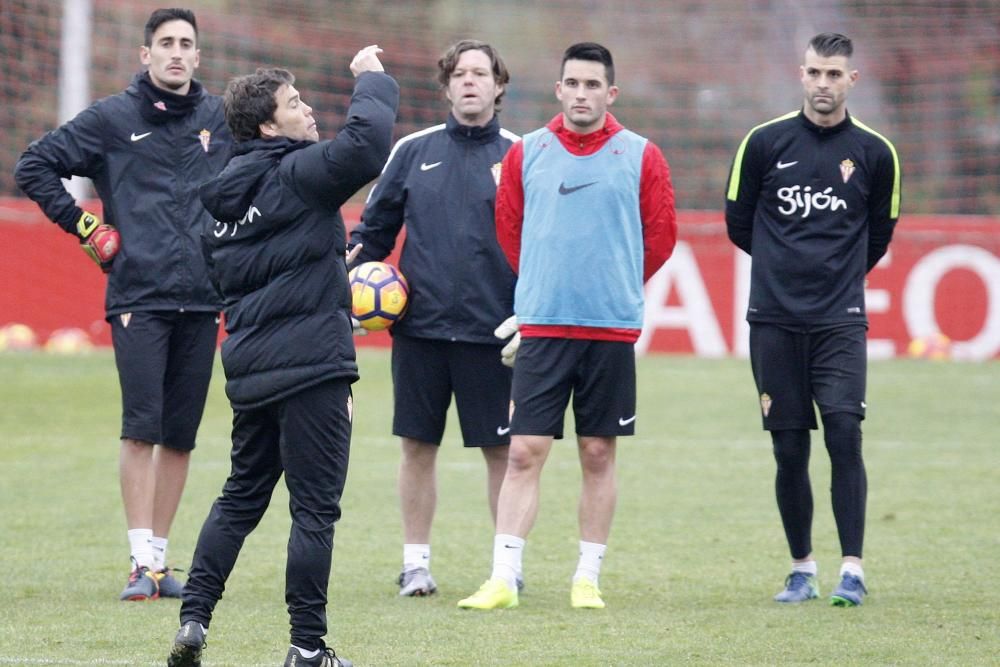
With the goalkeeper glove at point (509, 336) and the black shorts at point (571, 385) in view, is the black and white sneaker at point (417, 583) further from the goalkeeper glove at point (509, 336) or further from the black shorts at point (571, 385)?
the goalkeeper glove at point (509, 336)

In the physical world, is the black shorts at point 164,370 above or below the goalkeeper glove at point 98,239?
below

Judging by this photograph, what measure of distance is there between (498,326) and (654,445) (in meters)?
4.98

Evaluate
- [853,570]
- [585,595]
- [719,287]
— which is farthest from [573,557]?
[719,287]

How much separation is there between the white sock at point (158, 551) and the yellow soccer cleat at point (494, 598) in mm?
1319

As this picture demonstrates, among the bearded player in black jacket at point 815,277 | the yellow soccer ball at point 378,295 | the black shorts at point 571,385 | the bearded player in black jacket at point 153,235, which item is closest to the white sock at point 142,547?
the bearded player in black jacket at point 153,235

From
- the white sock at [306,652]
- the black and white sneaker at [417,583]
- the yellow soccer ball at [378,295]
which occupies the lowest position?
the black and white sneaker at [417,583]

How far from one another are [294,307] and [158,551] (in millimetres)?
2193

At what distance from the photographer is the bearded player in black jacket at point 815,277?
6.81 metres

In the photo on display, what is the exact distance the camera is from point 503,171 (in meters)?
6.90

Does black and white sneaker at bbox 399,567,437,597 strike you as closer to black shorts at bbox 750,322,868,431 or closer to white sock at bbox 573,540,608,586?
white sock at bbox 573,540,608,586

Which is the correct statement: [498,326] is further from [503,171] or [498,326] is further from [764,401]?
[764,401]

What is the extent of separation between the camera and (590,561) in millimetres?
6738

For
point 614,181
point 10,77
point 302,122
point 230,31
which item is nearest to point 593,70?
point 614,181

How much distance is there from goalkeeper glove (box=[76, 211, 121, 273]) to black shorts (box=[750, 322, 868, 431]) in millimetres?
2697
